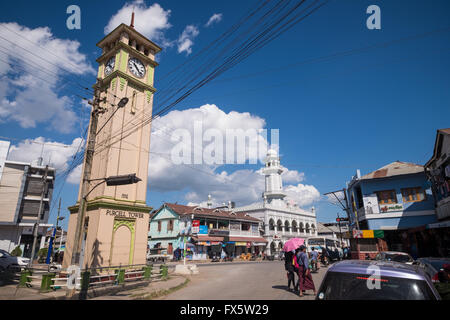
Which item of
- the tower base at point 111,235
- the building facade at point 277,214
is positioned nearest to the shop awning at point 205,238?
the building facade at point 277,214

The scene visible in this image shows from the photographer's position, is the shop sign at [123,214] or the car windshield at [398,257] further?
the shop sign at [123,214]

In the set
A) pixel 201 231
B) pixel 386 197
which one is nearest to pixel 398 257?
pixel 386 197

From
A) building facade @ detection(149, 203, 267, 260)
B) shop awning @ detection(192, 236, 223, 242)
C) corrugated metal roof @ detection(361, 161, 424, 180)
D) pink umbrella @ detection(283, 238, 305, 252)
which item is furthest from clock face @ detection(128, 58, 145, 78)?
shop awning @ detection(192, 236, 223, 242)

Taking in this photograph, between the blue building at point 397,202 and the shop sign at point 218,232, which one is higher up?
the blue building at point 397,202

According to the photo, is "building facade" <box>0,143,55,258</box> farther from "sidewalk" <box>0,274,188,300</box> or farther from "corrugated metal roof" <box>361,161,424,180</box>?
"corrugated metal roof" <box>361,161,424,180</box>

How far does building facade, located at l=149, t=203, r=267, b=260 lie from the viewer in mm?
37469

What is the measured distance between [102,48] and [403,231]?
106ft

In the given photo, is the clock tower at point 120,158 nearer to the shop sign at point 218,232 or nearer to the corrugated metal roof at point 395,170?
the corrugated metal roof at point 395,170

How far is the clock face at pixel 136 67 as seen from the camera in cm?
1916

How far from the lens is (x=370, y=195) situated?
26.8m
